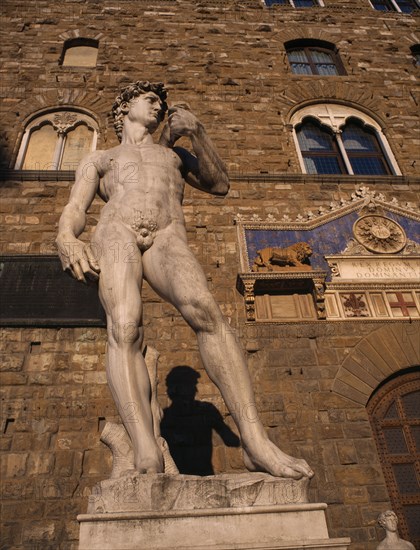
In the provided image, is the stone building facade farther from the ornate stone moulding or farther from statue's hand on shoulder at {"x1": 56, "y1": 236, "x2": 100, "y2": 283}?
statue's hand on shoulder at {"x1": 56, "y1": 236, "x2": 100, "y2": 283}

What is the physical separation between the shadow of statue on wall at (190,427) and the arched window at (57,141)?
431 centimetres

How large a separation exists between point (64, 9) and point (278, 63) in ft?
16.3

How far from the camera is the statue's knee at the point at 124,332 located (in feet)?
7.98

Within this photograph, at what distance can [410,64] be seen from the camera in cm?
945

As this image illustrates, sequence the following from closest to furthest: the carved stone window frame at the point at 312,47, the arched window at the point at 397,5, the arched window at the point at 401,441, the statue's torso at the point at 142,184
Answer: the statue's torso at the point at 142,184
the arched window at the point at 401,441
the carved stone window frame at the point at 312,47
the arched window at the point at 397,5

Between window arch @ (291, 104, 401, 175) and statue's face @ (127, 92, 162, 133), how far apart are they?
14.4ft

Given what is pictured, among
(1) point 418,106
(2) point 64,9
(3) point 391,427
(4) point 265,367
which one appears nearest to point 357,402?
(3) point 391,427

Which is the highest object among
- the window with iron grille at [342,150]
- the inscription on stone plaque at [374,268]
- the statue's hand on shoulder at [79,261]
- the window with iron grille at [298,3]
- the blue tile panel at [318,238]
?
the window with iron grille at [298,3]

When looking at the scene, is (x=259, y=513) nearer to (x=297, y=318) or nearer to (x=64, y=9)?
(x=297, y=318)

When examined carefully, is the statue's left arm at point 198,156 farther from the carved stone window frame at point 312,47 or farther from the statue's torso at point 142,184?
the carved stone window frame at point 312,47

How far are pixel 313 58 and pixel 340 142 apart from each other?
287cm

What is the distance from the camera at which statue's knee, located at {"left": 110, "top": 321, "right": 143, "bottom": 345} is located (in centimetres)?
243

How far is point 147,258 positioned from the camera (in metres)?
2.77

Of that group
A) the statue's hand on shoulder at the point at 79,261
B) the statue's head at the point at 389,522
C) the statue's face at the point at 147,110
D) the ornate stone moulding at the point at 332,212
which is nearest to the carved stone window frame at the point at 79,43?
the ornate stone moulding at the point at 332,212
